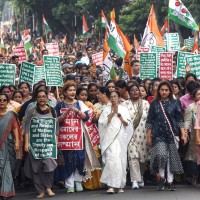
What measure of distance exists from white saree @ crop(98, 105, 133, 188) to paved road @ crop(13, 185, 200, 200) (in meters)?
0.22

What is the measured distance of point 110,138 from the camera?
11.4 meters

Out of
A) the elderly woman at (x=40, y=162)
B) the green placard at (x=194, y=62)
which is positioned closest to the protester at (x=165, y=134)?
the elderly woman at (x=40, y=162)

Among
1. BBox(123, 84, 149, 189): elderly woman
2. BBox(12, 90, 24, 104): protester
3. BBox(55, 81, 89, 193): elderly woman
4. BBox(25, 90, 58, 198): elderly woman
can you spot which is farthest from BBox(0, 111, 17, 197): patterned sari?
BBox(123, 84, 149, 189): elderly woman

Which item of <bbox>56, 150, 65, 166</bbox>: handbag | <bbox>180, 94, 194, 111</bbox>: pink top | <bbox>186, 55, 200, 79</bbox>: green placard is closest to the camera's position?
<bbox>56, 150, 65, 166</bbox>: handbag

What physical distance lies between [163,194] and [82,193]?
45.9 inches

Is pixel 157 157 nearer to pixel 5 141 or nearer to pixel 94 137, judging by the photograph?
pixel 94 137

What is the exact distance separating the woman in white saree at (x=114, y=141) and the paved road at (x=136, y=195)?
0.72 feet

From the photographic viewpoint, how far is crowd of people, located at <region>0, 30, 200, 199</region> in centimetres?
1116

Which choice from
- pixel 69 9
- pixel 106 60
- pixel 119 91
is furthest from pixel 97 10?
pixel 119 91

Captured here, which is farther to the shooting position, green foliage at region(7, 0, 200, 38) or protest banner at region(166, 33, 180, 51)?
green foliage at region(7, 0, 200, 38)

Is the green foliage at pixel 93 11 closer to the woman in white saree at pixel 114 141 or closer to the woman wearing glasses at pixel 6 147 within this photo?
the woman in white saree at pixel 114 141

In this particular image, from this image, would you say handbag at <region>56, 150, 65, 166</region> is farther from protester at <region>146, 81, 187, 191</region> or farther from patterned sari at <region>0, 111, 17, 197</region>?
protester at <region>146, 81, 187, 191</region>

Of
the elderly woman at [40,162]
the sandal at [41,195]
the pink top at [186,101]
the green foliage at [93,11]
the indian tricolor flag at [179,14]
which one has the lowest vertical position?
the sandal at [41,195]

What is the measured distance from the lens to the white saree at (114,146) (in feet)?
36.9
